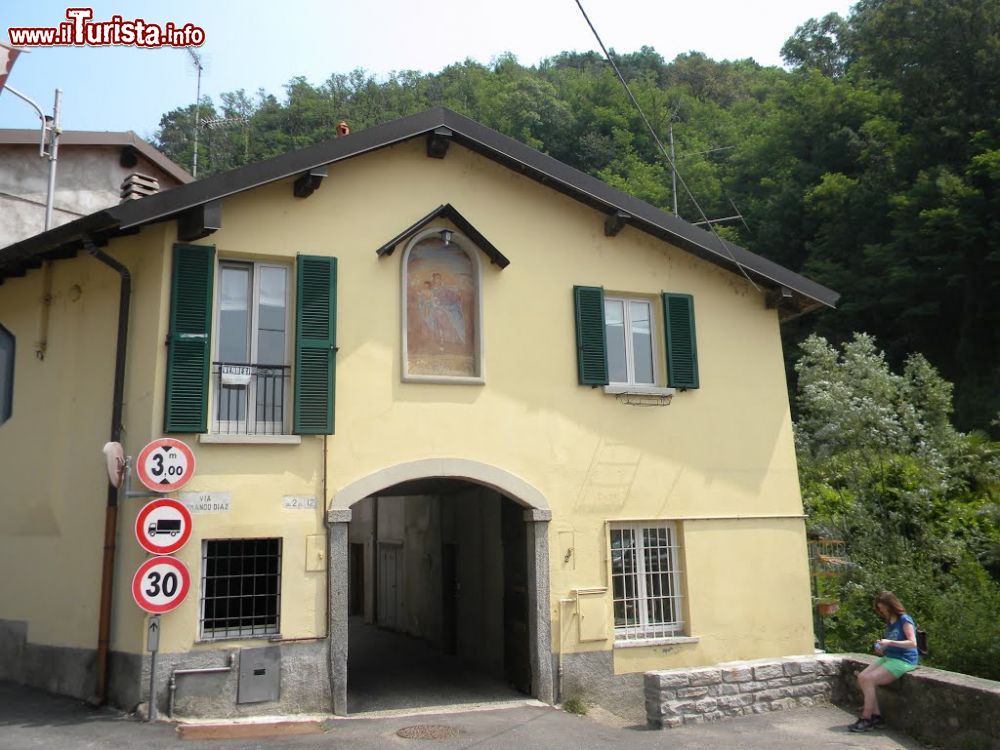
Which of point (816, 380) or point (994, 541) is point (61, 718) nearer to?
point (994, 541)

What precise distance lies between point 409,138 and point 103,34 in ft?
17.6

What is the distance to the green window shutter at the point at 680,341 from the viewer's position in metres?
11.8

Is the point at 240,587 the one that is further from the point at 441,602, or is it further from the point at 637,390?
the point at 441,602

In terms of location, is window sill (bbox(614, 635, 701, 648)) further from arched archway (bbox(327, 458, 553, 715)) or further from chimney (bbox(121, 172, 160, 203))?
chimney (bbox(121, 172, 160, 203))

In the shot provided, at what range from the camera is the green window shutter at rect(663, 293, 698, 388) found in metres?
11.8

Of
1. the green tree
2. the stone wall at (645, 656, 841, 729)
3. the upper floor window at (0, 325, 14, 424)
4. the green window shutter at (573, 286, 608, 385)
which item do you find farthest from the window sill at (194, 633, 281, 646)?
the green tree

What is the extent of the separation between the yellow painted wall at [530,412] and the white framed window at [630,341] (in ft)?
0.84

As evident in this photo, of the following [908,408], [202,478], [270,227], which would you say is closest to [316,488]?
[202,478]

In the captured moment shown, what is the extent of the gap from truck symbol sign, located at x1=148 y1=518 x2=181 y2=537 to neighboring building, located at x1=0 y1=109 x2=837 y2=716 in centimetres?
67

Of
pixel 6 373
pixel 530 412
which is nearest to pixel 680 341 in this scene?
pixel 530 412

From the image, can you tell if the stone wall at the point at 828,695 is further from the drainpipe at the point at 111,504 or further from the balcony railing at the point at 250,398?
the drainpipe at the point at 111,504

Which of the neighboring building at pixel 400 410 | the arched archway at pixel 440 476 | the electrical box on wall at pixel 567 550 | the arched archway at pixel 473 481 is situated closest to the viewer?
the neighboring building at pixel 400 410

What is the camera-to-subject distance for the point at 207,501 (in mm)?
9312

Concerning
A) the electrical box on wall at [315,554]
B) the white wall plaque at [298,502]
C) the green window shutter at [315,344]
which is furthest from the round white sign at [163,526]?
the green window shutter at [315,344]
